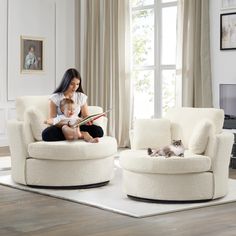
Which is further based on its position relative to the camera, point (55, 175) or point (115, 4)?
point (115, 4)

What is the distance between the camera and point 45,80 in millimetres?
9227

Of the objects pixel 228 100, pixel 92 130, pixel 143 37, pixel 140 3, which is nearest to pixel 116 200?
pixel 92 130

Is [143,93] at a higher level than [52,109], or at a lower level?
higher

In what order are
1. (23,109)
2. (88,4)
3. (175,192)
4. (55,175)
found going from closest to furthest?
(175,192) → (55,175) → (23,109) → (88,4)

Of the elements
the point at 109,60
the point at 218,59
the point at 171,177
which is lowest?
the point at 171,177

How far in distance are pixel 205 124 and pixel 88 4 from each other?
16.3 ft

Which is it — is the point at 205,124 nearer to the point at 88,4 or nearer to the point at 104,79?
the point at 104,79

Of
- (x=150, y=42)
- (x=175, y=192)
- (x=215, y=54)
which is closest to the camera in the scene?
(x=175, y=192)

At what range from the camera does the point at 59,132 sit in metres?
5.41

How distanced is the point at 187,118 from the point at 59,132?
3.83 ft

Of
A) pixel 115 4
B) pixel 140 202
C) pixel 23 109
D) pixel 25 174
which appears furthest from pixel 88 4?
pixel 140 202

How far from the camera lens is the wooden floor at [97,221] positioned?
3789 mm

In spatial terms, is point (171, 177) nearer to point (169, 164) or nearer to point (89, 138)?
point (169, 164)

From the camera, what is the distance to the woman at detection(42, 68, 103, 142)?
17.7 ft
